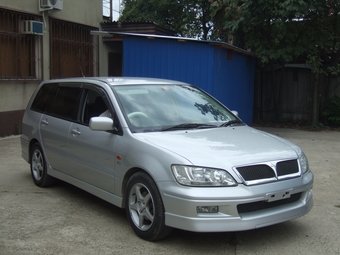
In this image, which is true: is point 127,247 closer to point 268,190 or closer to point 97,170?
point 97,170

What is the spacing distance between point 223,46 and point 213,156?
7428 mm

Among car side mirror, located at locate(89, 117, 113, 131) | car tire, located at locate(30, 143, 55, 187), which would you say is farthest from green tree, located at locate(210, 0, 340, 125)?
car side mirror, located at locate(89, 117, 113, 131)

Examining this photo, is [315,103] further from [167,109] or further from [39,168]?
[39,168]

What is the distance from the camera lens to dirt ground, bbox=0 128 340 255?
172 inches

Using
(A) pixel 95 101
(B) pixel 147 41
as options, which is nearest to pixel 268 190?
(A) pixel 95 101

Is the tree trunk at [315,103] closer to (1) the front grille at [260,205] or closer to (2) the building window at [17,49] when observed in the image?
(2) the building window at [17,49]

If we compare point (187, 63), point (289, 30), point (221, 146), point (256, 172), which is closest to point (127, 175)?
point (221, 146)

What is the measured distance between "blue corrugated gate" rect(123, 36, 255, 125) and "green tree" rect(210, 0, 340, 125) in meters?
0.99

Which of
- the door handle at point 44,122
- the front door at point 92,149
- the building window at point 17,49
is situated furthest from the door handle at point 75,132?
the building window at point 17,49

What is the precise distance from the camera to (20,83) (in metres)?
11.1

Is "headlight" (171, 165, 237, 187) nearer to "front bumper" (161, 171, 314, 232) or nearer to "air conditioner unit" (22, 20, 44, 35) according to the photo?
"front bumper" (161, 171, 314, 232)

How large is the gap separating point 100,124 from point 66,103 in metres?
1.50

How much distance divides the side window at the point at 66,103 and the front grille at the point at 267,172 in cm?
261

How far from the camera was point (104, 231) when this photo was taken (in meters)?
4.85
